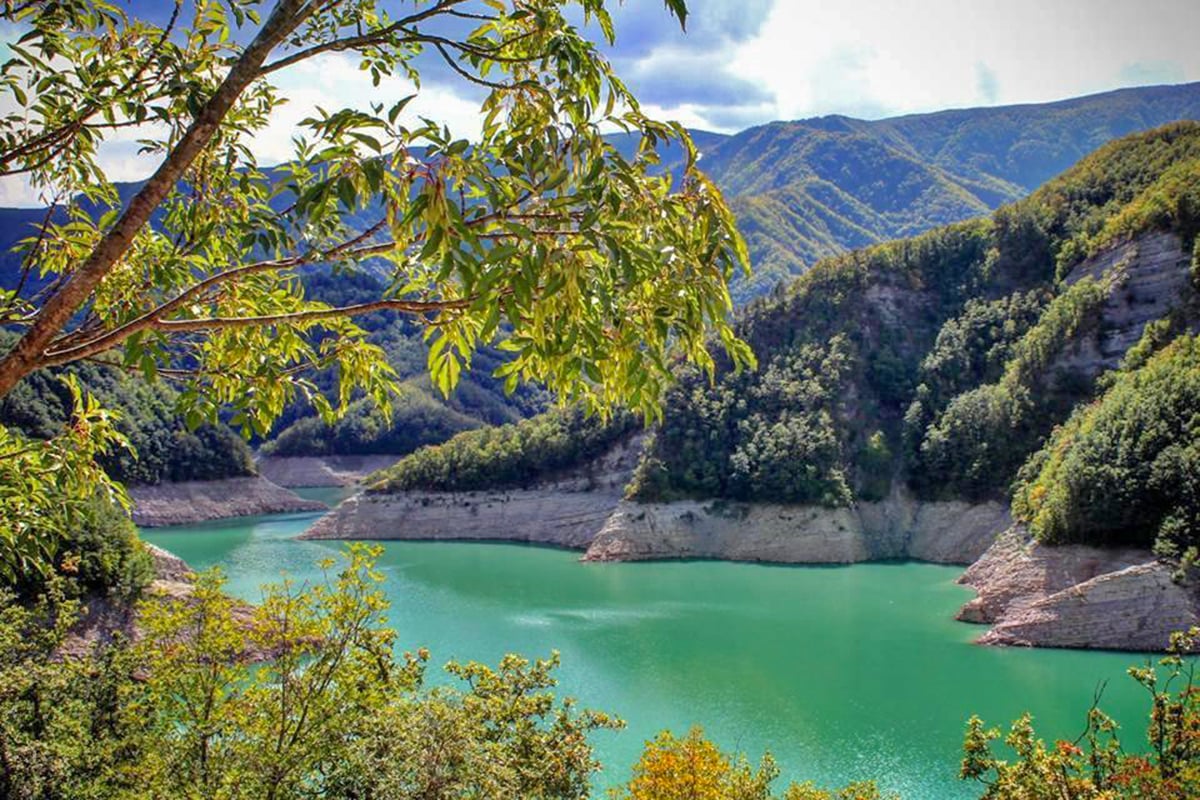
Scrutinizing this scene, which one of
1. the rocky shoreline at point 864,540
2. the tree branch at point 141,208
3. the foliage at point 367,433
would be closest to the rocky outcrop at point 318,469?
the foliage at point 367,433

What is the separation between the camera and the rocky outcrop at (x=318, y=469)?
85.1m

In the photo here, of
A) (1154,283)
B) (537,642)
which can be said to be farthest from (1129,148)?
(537,642)

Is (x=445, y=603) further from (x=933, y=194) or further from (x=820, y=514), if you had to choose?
(x=933, y=194)

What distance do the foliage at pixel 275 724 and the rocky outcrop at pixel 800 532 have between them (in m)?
33.7

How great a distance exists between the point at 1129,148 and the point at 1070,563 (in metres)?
33.7

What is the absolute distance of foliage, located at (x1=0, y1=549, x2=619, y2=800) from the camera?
7.83 meters

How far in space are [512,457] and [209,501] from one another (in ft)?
86.3

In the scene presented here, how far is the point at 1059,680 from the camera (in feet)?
76.7

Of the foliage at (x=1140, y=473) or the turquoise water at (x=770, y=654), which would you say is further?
the foliage at (x=1140, y=473)

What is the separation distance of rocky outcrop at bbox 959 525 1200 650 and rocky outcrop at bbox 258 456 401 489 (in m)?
69.2

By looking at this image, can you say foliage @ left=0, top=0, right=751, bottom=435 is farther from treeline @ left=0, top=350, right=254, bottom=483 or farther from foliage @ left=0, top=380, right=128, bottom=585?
treeline @ left=0, top=350, right=254, bottom=483

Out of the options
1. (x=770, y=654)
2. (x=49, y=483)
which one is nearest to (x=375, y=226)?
(x=49, y=483)

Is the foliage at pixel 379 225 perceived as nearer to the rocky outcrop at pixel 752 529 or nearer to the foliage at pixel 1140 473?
the foliage at pixel 1140 473

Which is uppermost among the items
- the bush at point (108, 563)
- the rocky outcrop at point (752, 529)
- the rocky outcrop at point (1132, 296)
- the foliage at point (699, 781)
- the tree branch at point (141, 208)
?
the rocky outcrop at point (1132, 296)
